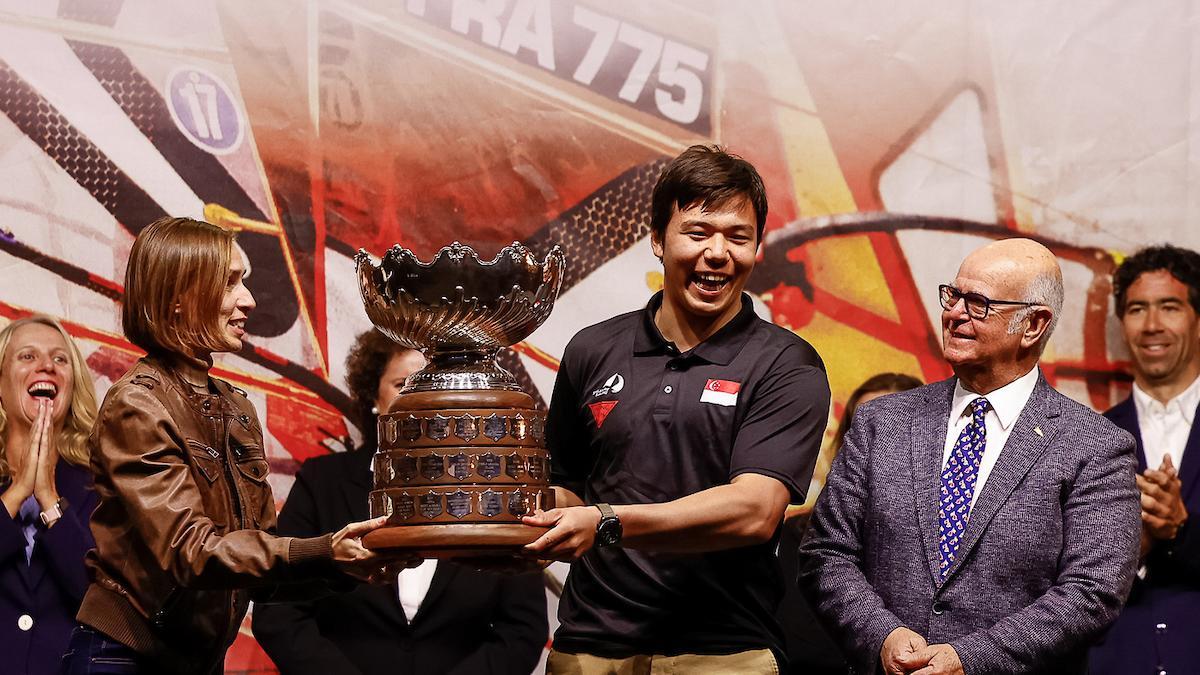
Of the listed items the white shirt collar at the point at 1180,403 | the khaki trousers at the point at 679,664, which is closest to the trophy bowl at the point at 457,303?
the khaki trousers at the point at 679,664

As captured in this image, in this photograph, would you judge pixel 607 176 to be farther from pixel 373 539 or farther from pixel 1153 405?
pixel 373 539

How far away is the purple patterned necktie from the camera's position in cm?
318

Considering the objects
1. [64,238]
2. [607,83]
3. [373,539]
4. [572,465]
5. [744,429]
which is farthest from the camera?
[607,83]

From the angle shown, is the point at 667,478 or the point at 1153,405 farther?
the point at 1153,405

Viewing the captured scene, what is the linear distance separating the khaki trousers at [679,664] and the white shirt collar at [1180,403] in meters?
2.36

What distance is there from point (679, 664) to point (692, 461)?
434mm

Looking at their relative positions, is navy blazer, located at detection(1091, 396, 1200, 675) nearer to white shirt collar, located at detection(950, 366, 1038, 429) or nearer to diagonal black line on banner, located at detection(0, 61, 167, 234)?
white shirt collar, located at detection(950, 366, 1038, 429)

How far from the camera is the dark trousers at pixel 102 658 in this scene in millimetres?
2863

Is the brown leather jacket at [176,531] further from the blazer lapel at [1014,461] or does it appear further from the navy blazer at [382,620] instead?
the blazer lapel at [1014,461]

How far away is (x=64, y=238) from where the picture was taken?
15.0 ft

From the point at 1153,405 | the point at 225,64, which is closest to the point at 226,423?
the point at 225,64

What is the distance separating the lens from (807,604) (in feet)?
13.9

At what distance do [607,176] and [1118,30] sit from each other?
195 cm

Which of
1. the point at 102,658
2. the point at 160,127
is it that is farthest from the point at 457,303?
the point at 160,127
